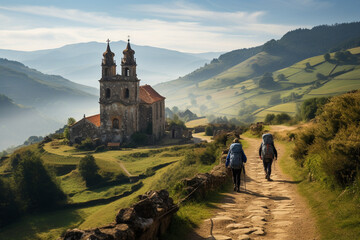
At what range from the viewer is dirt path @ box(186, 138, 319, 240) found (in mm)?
8562

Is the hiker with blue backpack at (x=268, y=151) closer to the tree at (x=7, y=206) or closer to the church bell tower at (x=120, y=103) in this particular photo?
the tree at (x=7, y=206)

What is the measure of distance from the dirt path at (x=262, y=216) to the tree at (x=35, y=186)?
29713mm

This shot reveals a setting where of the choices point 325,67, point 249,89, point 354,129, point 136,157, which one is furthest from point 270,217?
point 249,89

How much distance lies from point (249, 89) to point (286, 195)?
535 ft

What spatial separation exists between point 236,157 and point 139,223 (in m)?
6.76

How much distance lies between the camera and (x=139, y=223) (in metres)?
7.09

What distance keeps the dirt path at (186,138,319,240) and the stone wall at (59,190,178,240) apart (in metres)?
0.88

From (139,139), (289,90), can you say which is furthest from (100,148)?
(289,90)

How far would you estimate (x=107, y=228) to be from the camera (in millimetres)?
6668

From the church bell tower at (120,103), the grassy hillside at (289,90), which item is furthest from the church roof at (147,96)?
the grassy hillside at (289,90)

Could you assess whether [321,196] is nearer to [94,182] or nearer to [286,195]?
[286,195]

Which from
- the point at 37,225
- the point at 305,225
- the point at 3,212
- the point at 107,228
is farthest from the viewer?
the point at 3,212

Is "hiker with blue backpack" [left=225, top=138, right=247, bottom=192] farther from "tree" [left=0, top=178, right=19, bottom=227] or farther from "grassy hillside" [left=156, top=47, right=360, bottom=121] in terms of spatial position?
"grassy hillside" [left=156, top=47, right=360, bottom=121]

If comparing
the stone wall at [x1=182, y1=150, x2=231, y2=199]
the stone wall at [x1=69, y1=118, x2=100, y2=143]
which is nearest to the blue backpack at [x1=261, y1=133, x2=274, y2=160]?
the stone wall at [x1=182, y1=150, x2=231, y2=199]
